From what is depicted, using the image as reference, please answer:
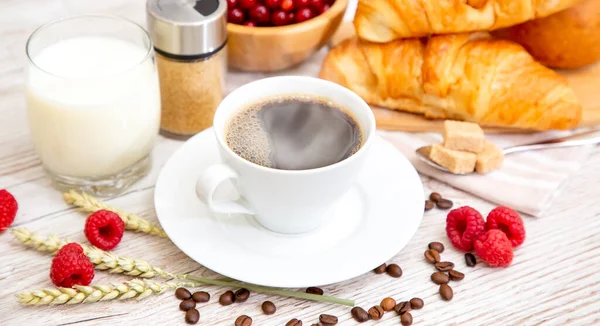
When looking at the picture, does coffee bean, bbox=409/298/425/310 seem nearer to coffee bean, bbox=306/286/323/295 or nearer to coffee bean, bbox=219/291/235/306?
coffee bean, bbox=306/286/323/295

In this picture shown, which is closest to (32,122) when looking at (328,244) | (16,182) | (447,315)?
(16,182)

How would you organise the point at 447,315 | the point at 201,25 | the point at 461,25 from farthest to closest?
1. the point at 461,25
2. the point at 201,25
3. the point at 447,315

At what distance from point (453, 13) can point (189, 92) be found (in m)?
0.64

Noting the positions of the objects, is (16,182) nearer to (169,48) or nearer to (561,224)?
(169,48)

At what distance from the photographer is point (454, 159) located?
1.58 meters

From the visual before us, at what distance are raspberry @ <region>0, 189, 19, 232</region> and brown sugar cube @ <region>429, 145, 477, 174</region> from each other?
0.88m

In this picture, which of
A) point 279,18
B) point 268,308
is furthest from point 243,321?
point 279,18

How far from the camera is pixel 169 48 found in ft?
5.18

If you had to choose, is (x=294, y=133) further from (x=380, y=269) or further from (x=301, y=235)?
(x=380, y=269)

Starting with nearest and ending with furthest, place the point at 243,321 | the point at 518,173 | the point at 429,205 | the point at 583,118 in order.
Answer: the point at 243,321
the point at 429,205
the point at 518,173
the point at 583,118

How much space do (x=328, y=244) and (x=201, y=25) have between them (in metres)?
0.56

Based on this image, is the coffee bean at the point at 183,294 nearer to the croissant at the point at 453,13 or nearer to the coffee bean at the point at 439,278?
the coffee bean at the point at 439,278

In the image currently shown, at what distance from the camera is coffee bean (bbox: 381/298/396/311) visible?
1.29m

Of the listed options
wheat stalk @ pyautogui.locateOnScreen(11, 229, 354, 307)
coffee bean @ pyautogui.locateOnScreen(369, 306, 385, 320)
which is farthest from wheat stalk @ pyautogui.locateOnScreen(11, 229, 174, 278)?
coffee bean @ pyautogui.locateOnScreen(369, 306, 385, 320)
